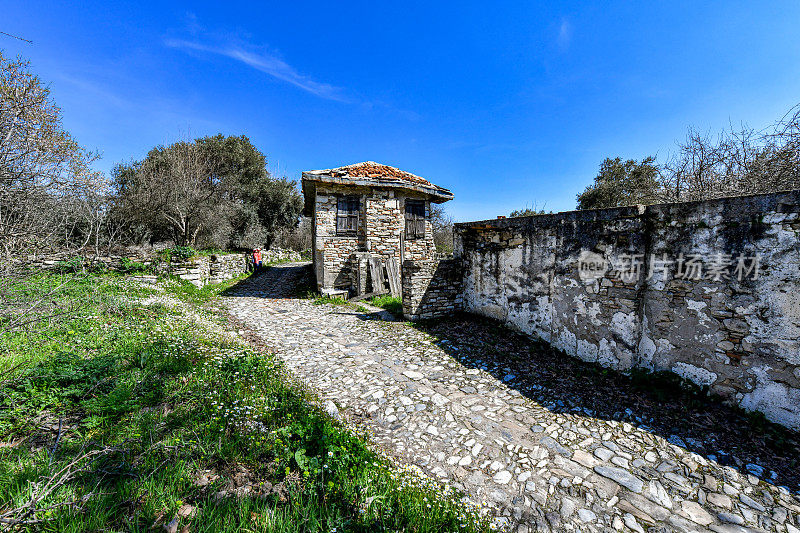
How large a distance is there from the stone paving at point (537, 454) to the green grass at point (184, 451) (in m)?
0.43

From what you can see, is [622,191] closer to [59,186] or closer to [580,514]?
[580,514]

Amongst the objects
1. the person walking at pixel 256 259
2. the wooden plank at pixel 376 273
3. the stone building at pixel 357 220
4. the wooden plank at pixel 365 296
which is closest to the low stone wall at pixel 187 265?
the person walking at pixel 256 259

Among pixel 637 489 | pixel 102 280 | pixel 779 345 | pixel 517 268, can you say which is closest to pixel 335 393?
pixel 637 489

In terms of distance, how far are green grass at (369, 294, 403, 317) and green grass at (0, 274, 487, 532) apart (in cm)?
432

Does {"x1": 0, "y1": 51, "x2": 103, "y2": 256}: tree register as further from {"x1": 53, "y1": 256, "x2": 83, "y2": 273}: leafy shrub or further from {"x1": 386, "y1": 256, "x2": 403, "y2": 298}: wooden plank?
{"x1": 386, "y1": 256, "x2": 403, "y2": 298}: wooden plank

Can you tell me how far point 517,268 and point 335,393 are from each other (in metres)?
4.38

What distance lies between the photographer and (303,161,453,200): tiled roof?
36.9 feet

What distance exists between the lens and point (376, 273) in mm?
10625

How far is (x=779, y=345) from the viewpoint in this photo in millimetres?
3229

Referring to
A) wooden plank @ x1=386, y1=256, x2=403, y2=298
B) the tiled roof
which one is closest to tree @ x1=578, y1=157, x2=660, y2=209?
the tiled roof

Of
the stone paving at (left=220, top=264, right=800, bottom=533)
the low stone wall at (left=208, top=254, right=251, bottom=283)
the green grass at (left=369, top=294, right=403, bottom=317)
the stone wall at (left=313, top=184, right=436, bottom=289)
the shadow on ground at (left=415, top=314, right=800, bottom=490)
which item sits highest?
the stone wall at (left=313, top=184, right=436, bottom=289)

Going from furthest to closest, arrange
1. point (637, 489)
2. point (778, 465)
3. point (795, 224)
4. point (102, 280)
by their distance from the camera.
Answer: point (102, 280), point (795, 224), point (778, 465), point (637, 489)

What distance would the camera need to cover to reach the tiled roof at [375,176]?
36.9ft

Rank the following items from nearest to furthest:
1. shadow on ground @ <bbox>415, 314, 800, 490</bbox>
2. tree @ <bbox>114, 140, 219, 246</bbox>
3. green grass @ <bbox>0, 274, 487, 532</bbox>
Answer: green grass @ <bbox>0, 274, 487, 532</bbox>
shadow on ground @ <bbox>415, 314, 800, 490</bbox>
tree @ <bbox>114, 140, 219, 246</bbox>
